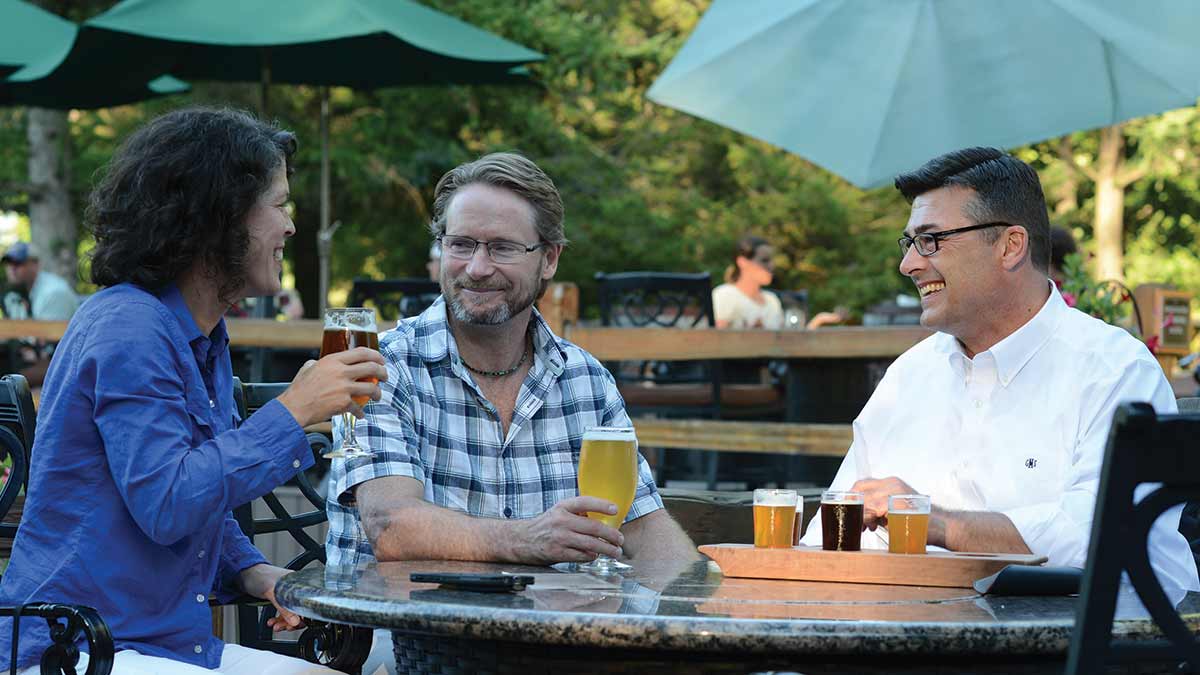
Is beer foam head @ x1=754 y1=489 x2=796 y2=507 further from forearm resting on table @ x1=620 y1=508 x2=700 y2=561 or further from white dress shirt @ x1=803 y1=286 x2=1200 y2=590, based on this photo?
forearm resting on table @ x1=620 y1=508 x2=700 y2=561

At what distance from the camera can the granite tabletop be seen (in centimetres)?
169

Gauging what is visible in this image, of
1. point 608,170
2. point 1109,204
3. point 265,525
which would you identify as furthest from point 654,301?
point 1109,204

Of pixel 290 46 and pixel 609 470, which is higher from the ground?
pixel 290 46

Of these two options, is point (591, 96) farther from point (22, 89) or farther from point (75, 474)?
point (75, 474)

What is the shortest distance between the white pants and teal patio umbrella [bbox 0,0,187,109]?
6.88 m

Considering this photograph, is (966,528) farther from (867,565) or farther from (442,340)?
(442,340)

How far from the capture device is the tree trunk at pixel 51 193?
1365 cm

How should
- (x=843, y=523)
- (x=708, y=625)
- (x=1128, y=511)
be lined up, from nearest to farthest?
1. (x=1128, y=511)
2. (x=708, y=625)
3. (x=843, y=523)

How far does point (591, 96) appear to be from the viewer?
1655cm

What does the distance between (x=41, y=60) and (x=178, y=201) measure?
690cm

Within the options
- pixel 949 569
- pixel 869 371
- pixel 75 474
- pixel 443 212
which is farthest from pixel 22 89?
pixel 949 569

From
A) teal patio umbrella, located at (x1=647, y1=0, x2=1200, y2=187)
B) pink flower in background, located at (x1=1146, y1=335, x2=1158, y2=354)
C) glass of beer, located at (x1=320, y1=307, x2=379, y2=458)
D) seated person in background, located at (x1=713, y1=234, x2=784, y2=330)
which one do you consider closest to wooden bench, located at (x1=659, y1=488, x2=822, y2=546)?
glass of beer, located at (x1=320, y1=307, x2=379, y2=458)

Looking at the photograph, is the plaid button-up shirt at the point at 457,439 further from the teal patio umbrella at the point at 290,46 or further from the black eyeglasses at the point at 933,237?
the teal patio umbrella at the point at 290,46

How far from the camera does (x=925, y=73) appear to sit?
20.8 feet
